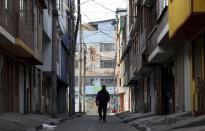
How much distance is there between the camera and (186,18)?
17703 millimetres

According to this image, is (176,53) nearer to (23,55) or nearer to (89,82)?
(23,55)

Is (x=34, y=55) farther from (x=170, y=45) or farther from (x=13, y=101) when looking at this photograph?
(x=170, y=45)

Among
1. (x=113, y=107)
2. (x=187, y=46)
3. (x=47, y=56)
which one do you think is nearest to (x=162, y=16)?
(x=187, y=46)

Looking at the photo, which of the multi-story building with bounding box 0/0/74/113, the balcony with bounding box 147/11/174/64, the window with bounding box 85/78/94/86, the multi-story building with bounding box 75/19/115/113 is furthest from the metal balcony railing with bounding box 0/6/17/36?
the window with bounding box 85/78/94/86

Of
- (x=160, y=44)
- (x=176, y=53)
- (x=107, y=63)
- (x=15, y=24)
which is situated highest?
(x=107, y=63)

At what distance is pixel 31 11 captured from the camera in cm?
2977

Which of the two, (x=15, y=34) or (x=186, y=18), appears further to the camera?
(x=15, y=34)

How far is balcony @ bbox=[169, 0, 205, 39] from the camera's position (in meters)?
16.8

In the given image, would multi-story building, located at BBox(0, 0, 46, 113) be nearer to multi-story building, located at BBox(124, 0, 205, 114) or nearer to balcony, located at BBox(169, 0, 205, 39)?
multi-story building, located at BBox(124, 0, 205, 114)

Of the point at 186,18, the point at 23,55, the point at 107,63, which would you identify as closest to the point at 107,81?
the point at 107,63

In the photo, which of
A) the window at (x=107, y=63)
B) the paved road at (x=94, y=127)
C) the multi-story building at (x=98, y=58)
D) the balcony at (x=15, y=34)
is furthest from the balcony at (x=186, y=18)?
the window at (x=107, y=63)

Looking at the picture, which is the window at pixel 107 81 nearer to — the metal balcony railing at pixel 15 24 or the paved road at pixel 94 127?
the paved road at pixel 94 127

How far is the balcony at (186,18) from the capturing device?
16.8 m

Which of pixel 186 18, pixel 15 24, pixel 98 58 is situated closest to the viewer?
pixel 186 18
